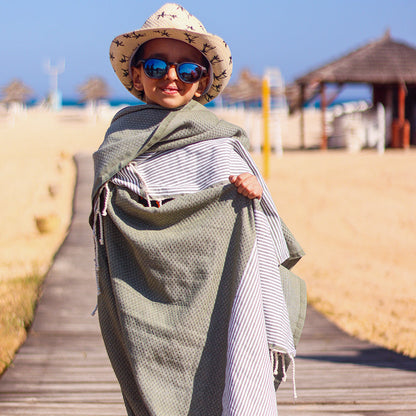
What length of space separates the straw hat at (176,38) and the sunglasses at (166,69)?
0.28ft

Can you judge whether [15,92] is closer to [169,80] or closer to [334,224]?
[334,224]

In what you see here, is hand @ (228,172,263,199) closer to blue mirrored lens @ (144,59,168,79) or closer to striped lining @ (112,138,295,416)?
striped lining @ (112,138,295,416)

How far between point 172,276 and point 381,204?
446 inches

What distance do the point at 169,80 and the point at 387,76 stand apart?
19.9 meters

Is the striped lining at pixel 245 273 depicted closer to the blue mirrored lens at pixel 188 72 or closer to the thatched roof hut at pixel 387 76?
the blue mirrored lens at pixel 188 72

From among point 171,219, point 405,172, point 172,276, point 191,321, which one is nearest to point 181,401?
point 191,321

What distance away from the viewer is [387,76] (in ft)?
69.0

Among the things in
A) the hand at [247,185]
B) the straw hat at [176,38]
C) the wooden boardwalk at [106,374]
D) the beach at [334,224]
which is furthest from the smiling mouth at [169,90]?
the beach at [334,224]

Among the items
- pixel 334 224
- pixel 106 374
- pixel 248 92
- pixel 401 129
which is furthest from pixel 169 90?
pixel 248 92

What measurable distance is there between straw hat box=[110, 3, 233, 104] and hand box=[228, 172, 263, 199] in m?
0.43

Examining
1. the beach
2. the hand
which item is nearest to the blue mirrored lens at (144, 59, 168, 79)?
the hand

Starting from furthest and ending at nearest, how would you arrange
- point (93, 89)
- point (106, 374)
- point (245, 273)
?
1. point (93, 89)
2. point (106, 374)
3. point (245, 273)

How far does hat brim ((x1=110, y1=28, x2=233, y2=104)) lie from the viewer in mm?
2275

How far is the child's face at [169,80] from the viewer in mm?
2305
